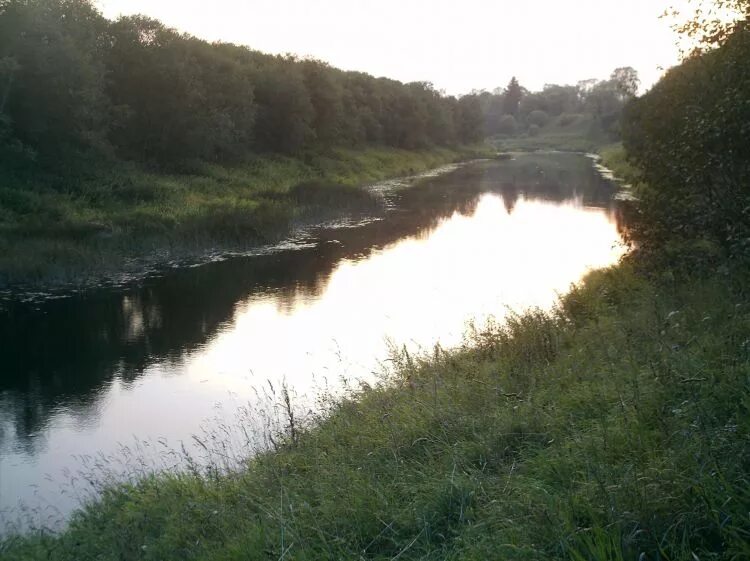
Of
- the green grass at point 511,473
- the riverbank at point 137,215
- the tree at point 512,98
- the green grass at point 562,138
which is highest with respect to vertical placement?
the tree at point 512,98

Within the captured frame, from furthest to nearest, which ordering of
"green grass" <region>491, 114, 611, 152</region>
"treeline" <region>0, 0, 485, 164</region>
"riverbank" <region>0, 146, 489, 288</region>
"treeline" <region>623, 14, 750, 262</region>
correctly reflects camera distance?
"green grass" <region>491, 114, 611, 152</region> < "treeline" <region>0, 0, 485, 164</region> < "riverbank" <region>0, 146, 489, 288</region> < "treeline" <region>623, 14, 750, 262</region>

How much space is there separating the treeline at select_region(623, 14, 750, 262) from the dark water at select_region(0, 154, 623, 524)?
1503mm

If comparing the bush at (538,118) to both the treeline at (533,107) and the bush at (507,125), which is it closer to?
the treeline at (533,107)

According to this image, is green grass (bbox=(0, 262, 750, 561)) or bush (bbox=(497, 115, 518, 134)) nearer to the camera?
green grass (bbox=(0, 262, 750, 561))

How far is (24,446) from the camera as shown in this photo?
9234 millimetres

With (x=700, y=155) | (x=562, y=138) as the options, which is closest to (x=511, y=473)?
(x=700, y=155)

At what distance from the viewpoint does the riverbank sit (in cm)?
1828

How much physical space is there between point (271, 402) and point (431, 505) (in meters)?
6.07

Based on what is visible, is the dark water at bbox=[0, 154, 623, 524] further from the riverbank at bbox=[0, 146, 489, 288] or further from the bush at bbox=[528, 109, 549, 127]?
the bush at bbox=[528, 109, 549, 127]

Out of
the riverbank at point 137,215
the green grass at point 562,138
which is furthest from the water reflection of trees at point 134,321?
the green grass at point 562,138

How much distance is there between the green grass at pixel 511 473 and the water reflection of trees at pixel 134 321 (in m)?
4.87

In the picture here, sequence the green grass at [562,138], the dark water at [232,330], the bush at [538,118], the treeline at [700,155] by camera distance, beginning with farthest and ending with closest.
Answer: the bush at [538,118]
the green grass at [562,138]
the dark water at [232,330]
the treeline at [700,155]

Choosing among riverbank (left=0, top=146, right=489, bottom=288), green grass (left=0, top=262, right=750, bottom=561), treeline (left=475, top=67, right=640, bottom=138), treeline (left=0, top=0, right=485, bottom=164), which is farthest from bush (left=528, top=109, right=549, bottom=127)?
green grass (left=0, top=262, right=750, bottom=561)

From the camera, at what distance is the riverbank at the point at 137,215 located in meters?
18.3
